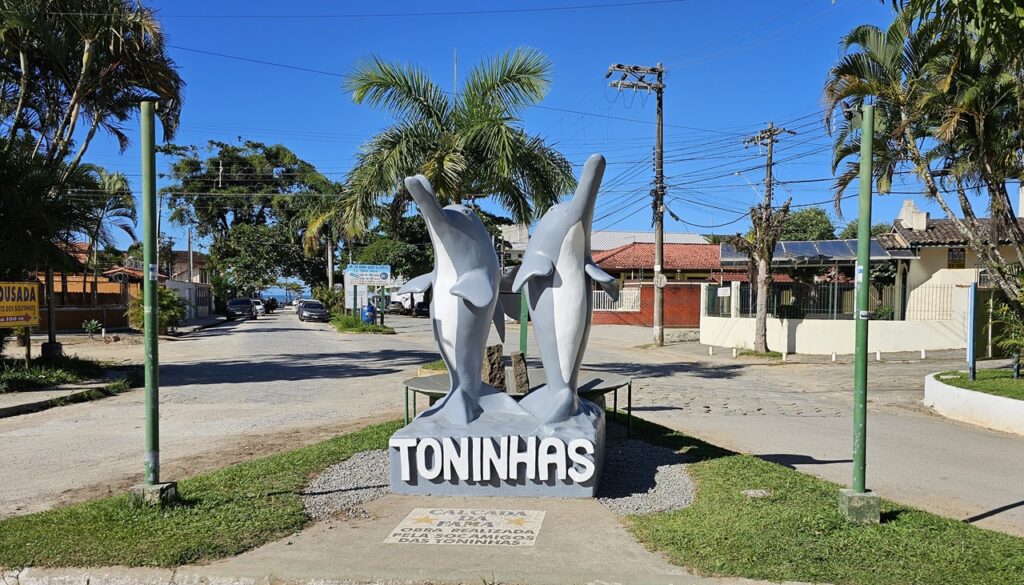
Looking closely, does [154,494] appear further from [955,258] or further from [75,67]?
[955,258]

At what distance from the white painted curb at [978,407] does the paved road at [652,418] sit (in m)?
0.27

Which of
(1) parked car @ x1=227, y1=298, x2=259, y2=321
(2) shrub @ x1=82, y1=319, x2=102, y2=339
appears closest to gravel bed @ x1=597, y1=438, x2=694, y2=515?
(2) shrub @ x1=82, y1=319, x2=102, y2=339

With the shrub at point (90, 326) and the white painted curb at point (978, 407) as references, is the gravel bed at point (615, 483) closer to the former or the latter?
the white painted curb at point (978, 407)

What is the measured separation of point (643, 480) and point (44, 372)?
12520 millimetres

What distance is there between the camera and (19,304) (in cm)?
1382

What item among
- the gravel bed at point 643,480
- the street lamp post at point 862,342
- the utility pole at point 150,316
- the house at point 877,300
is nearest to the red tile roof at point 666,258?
→ the house at point 877,300

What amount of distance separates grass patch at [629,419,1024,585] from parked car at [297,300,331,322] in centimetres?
3793

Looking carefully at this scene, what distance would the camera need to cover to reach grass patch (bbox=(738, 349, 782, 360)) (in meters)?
20.1

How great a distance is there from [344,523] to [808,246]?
23699mm

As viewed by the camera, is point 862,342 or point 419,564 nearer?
point 419,564

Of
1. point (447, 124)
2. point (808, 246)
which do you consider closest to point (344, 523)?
point (447, 124)

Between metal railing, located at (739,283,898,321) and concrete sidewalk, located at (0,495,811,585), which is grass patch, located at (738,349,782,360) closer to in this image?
metal railing, located at (739,283,898,321)

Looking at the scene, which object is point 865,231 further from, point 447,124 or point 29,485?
point 447,124

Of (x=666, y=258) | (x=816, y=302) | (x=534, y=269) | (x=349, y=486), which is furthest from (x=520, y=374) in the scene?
(x=666, y=258)
